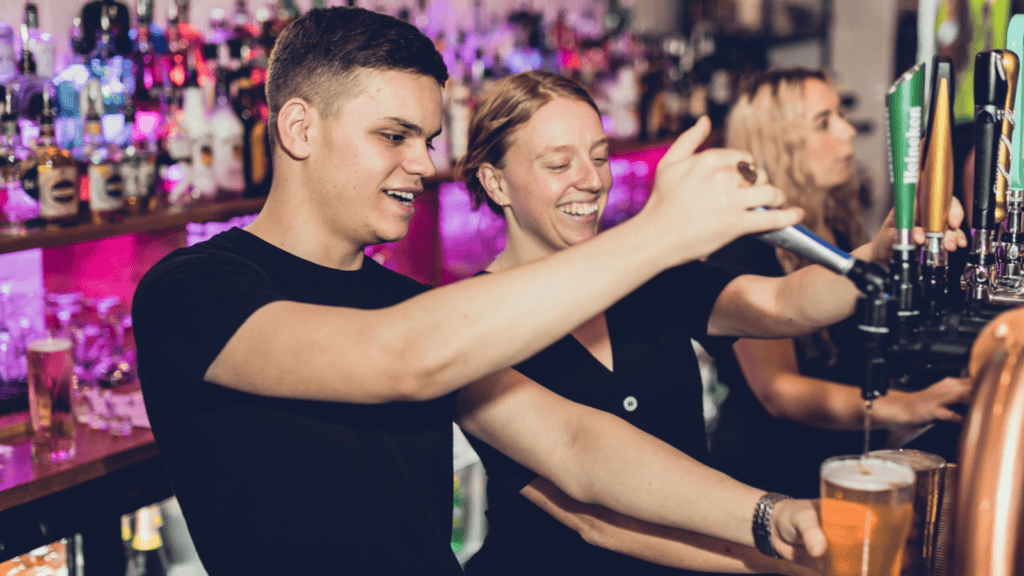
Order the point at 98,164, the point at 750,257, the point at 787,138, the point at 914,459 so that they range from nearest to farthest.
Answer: the point at 914,459 < the point at 98,164 < the point at 750,257 < the point at 787,138

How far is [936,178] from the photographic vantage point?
0.86 m

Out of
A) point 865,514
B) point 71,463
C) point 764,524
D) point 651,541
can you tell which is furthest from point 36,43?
point 865,514

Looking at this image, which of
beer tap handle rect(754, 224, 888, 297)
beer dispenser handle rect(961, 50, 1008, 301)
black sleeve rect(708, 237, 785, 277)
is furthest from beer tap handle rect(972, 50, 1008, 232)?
black sleeve rect(708, 237, 785, 277)

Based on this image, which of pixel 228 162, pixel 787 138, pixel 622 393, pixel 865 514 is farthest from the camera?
pixel 787 138

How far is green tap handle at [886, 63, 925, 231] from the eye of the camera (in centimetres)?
75

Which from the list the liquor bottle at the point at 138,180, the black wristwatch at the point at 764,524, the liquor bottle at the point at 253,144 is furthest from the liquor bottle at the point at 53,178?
the black wristwatch at the point at 764,524

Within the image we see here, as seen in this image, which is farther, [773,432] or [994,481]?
[773,432]

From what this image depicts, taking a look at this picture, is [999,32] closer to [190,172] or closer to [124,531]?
[190,172]

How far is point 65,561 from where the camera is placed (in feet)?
5.61

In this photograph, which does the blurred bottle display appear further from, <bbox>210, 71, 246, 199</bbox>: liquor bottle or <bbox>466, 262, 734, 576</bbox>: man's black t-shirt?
<bbox>466, 262, 734, 576</bbox>: man's black t-shirt

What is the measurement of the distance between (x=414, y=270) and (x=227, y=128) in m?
0.82

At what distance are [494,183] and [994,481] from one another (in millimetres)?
1153

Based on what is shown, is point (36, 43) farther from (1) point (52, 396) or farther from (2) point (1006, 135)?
(2) point (1006, 135)

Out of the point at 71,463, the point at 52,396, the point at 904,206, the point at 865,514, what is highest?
the point at 904,206
